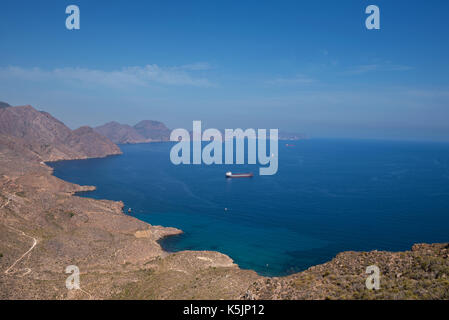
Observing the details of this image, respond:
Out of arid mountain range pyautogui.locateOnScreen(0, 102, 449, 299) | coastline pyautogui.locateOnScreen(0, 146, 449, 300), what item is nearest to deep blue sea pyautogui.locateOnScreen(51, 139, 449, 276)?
arid mountain range pyautogui.locateOnScreen(0, 102, 449, 299)

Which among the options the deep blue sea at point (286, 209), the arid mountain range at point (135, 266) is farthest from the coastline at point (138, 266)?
the deep blue sea at point (286, 209)

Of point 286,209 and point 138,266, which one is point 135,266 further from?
point 286,209

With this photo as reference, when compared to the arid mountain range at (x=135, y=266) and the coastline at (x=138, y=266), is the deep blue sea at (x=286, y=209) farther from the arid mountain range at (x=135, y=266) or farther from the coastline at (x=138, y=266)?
the coastline at (x=138, y=266)

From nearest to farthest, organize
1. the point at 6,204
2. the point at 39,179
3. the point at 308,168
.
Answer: the point at 6,204 → the point at 39,179 → the point at 308,168

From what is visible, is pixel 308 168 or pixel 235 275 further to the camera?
pixel 308 168

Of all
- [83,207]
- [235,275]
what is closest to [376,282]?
[235,275]

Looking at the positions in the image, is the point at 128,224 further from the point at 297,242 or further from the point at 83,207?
the point at 297,242

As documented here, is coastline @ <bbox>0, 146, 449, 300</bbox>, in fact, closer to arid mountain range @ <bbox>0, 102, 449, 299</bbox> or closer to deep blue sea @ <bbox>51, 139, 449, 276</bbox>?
arid mountain range @ <bbox>0, 102, 449, 299</bbox>
